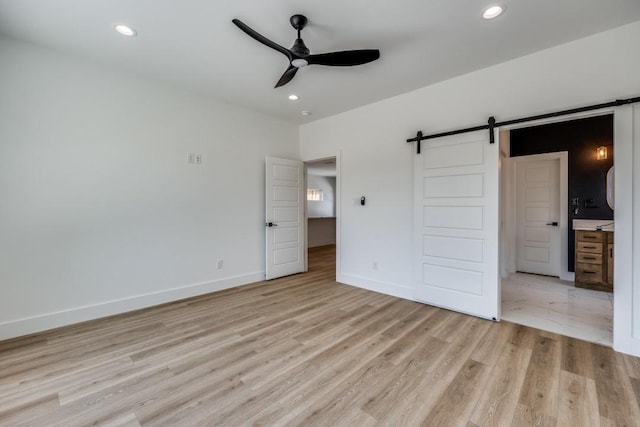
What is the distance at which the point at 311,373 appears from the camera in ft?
6.68

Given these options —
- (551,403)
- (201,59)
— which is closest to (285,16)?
(201,59)

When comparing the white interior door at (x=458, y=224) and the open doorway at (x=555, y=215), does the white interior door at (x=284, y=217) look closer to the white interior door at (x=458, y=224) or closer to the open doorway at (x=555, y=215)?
the white interior door at (x=458, y=224)

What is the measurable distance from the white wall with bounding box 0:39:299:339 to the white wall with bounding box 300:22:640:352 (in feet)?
5.64

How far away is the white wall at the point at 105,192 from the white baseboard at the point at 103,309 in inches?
0.4

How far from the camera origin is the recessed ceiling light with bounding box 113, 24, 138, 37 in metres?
2.36

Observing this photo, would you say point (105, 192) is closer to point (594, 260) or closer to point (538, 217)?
point (594, 260)

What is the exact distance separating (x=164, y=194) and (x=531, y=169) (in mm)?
6178

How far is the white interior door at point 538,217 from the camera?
15.8ft

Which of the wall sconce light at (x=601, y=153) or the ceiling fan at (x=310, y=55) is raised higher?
the ceiling fan at (x=310, y=55)

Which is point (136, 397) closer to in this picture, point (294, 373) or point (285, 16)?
point (294, 373)

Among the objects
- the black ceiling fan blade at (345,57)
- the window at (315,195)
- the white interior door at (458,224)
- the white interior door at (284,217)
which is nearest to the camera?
the black ceiling fan blade at (345,57)

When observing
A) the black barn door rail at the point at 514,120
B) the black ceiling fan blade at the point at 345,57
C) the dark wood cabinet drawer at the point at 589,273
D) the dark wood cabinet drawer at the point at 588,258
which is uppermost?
the black ceiling fan blade at the point at 345,57

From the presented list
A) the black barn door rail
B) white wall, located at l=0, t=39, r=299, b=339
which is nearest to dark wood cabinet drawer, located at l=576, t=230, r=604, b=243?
the black barn door rail

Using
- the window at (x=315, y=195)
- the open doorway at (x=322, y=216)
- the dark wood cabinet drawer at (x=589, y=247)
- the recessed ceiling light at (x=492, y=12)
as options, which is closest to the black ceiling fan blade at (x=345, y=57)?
the recessed ceiling light at (x=492, y=12)
